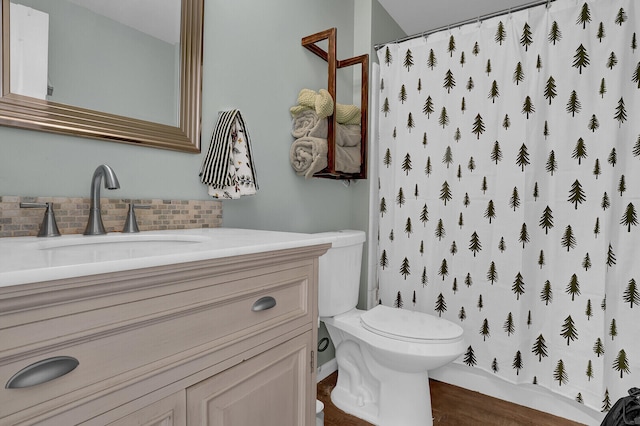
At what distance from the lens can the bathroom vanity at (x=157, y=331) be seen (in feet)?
1.53

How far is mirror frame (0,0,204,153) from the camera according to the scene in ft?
2.69

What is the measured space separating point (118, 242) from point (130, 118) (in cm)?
40

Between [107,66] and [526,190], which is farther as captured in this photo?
[526,190]

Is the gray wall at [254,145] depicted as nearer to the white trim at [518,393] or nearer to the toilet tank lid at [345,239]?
the toilet tank lid at [345,239]

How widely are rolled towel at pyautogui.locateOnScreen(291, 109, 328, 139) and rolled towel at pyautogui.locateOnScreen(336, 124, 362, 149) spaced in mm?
138

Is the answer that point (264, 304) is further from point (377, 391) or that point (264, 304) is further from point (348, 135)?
point (348, 135)

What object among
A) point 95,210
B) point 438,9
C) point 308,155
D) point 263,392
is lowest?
point 263,392

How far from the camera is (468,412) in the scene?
165 centimetres

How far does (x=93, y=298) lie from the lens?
1.70 ft

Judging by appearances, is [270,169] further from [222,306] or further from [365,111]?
[222,306]

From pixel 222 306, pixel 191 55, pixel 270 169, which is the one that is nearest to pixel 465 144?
pixel 270 169

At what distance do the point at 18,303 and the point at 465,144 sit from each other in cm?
186

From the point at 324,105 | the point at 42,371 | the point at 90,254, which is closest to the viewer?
the point at 42,371

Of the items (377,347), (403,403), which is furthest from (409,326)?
(403,403)
